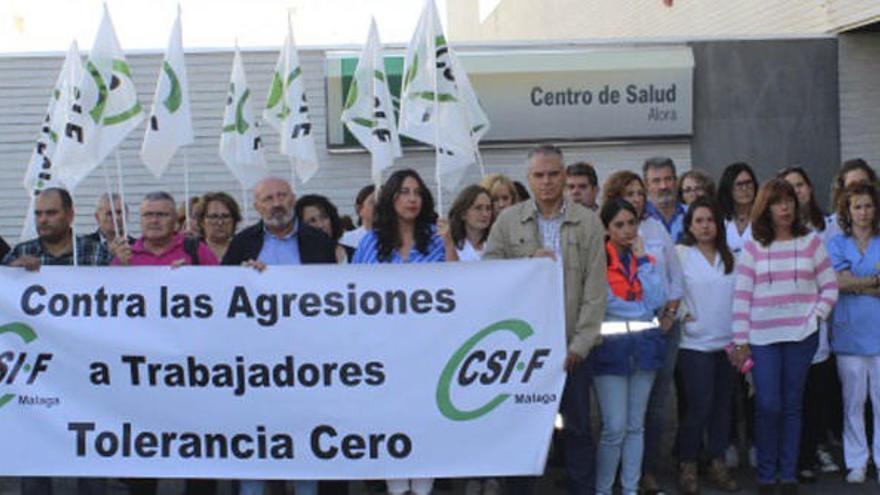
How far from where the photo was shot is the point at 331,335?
630 cm

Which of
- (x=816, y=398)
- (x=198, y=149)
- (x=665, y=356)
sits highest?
(x=198, y=149)

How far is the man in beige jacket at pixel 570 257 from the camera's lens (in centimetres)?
615

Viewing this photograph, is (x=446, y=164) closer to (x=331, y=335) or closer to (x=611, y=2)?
(x=331, y=335)

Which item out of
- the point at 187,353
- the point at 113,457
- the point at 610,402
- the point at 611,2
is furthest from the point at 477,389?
the point at 611,2

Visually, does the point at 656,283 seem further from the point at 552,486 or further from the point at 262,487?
the point at 262,487

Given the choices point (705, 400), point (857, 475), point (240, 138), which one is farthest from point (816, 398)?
point (240, 138)

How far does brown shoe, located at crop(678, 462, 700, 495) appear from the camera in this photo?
7172 millimetres

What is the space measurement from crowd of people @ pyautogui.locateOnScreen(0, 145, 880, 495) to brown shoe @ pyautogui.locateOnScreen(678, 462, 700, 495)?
0.01m

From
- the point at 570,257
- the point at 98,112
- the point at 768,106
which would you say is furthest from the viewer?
the point at 768,106

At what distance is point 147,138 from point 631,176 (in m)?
3.10

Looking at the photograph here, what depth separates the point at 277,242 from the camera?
21.3 ft

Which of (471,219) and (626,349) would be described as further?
(471,219)

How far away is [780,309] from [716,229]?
0.63 meters

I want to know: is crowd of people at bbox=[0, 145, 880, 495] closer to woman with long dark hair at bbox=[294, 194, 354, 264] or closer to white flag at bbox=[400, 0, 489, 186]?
woman with long dark hair at bbox=[294, 194, 354, 264]
